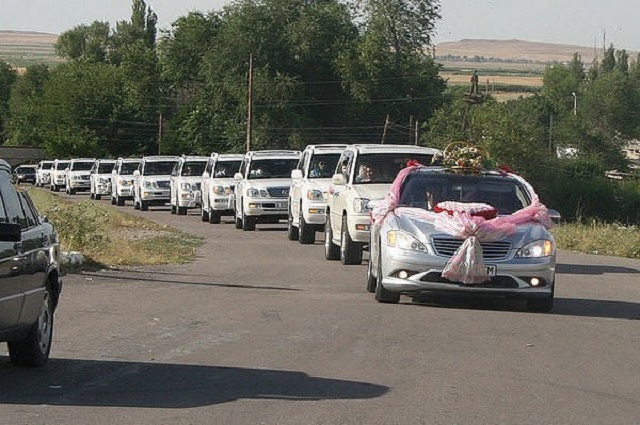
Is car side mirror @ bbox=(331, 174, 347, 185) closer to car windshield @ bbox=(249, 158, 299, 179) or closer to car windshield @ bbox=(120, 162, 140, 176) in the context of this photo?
car windshield @ bbox=(249, 158, 299, 179)

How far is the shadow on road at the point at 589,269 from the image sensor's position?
23.7 m

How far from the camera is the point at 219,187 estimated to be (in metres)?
40.3

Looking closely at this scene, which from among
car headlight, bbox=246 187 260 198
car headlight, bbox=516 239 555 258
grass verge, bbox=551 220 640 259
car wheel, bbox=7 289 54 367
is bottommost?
grass verge, bbox=551 220 640 259

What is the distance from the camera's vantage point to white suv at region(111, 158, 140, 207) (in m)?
56.1

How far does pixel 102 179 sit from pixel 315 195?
37291mm

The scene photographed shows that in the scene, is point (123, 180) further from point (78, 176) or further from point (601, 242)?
point (601, 242)

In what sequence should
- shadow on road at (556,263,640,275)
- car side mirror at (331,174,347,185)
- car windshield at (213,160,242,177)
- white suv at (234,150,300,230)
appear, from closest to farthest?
car side mirror at (331,174,347,185) → shadow on road at (556,263,640,275) → white suv at (234,150,300,230) → car windshield at (213,160,242,177)

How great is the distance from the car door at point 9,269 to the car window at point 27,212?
0.27 m

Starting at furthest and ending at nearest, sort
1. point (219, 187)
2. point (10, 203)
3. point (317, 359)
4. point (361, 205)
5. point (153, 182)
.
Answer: point (153, 182), point (219, 187), point (361, 205), point (317, 359), point (10, 203)

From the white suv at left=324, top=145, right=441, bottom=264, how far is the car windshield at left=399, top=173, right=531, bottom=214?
4267 millimetres

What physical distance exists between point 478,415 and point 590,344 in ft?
14.2

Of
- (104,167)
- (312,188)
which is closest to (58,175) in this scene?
(104,167)

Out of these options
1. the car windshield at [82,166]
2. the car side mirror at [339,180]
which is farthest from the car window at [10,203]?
the car windshield at [82,166]

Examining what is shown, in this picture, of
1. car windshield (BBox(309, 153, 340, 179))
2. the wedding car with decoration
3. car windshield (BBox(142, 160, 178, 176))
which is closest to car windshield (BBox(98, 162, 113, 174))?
car windshield (BBox(142, 160, 178, 176))
